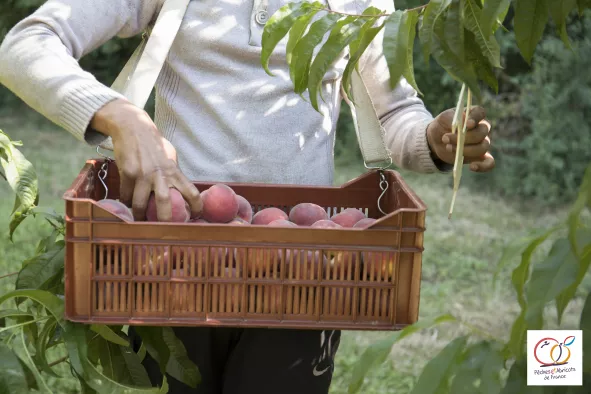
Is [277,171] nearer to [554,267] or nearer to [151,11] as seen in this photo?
[151,11]

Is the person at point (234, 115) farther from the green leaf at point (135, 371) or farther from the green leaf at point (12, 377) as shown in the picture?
the green leaf at point (12, 377)

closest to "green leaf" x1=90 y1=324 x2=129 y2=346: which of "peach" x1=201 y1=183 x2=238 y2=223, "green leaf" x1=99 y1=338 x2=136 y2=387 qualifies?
"green leaf" x1=99 y1=338 x2=136 y2=387

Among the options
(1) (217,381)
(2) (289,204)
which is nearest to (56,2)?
(2) (289,204)

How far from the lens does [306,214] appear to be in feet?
5.26

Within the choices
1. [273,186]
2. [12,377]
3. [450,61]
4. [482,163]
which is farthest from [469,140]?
[12,377]

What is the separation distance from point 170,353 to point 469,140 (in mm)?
688

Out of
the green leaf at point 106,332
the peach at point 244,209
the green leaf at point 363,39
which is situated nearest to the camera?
the green leaf at point 363,39

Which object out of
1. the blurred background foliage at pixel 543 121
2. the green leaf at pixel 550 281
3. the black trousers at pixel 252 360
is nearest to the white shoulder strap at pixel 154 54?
the black trousers at pixel 252 360

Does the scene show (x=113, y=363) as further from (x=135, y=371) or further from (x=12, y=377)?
(x=12, y=377)

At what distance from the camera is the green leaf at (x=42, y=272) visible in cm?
162

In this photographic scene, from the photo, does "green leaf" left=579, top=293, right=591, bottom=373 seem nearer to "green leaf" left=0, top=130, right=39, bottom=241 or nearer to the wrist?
the wrist

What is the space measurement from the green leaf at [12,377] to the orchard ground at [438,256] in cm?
193

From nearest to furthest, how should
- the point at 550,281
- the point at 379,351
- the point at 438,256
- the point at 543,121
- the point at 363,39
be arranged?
the point at 550,281, the point at 379,351, the point at 363,39, the point at 438,256, the point at 543,121

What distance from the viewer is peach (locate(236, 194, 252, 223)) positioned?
1.61 metres
